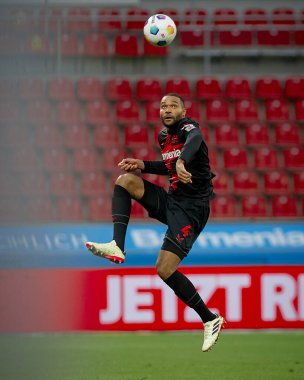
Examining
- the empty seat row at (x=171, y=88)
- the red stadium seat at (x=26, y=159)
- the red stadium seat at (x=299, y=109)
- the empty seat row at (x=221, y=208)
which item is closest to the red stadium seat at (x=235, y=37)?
the empty seat row at (x=171, y=88)

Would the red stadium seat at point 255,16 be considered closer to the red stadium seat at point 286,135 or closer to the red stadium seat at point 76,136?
the red stadium seat at point 286,135

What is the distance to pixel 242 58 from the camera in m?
14.8

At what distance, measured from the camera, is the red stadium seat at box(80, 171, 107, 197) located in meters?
12.3

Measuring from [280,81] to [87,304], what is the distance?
19.5 feet

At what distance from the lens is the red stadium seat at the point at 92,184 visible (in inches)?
485

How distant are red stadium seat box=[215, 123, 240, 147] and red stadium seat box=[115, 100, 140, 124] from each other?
1285 millimetres

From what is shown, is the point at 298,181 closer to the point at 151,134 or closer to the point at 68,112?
the point at 151,134

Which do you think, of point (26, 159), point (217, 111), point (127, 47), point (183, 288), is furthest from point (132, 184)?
point (127, 47)

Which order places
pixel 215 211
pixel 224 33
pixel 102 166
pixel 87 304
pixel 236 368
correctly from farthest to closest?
pixel 224 33 → pixel 102 166 → pixel 215 211 → pixel 87 304 → pixel 236 368

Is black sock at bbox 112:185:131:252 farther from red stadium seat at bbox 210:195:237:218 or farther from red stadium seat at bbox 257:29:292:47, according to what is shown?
red stadium seat at bbox 257:29:292:47

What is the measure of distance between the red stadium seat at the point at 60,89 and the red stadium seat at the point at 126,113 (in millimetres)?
773

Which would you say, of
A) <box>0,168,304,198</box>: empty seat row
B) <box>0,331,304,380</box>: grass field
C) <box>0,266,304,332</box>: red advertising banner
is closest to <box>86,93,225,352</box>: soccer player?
<box>0,331,304,380</box>: grass field

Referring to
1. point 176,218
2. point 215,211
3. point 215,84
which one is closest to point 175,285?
point 176,218

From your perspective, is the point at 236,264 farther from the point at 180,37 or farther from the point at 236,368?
the point at 180,37
